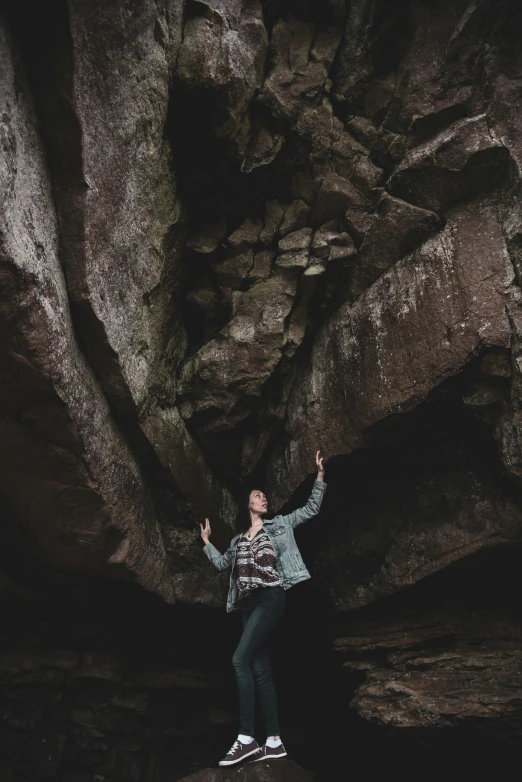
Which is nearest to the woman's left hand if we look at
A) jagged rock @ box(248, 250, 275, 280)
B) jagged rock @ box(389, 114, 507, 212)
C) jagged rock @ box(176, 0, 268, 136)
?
jagged rock @ box(248, 250, 275, 280)

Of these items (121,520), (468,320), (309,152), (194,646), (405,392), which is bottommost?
(194,646)

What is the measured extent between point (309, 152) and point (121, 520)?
17.3ft

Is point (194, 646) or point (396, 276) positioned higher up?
point (396, 276)

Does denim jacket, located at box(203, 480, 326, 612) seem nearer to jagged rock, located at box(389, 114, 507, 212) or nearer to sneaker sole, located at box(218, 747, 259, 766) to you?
sneaker sole, located at box(218, 747, 259, 766)

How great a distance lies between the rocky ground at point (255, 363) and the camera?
6629 mm

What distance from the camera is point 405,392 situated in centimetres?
736

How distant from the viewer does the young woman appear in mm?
6988

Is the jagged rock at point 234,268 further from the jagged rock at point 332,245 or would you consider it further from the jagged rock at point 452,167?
the jagged rock at point 452,167

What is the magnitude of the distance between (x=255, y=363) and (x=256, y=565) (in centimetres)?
251

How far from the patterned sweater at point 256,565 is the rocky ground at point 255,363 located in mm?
1069

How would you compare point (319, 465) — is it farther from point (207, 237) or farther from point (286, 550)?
point (207, 237)

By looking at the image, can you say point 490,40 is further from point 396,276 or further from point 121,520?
point 121,520

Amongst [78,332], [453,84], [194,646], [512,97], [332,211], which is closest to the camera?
[78,332]

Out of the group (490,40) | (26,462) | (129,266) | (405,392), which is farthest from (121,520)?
(490,40)
